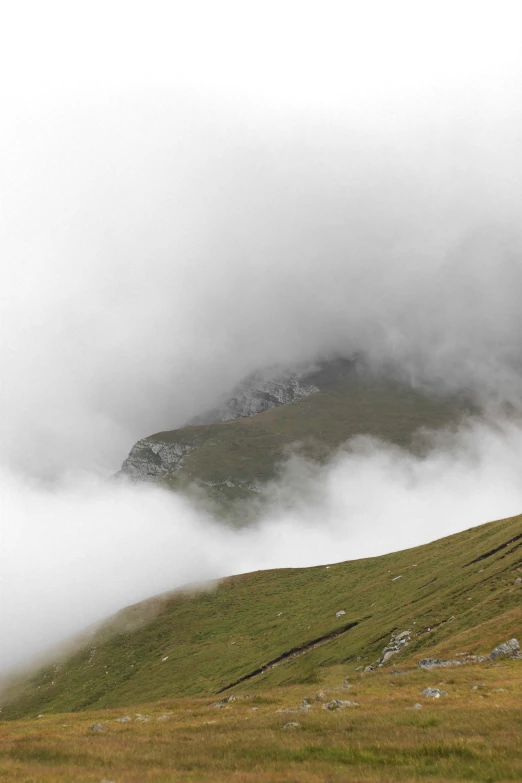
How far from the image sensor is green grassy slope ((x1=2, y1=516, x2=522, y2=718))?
2623 inches

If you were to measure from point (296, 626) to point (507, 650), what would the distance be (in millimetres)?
72839

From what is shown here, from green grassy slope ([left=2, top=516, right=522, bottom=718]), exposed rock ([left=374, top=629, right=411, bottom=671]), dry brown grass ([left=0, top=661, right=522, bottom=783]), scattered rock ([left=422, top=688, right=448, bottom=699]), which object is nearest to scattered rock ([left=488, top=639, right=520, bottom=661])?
green grassy slope ([left=2, top=516, right=522, bottom=718])

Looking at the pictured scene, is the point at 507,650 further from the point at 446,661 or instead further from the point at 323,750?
the point at 323,750

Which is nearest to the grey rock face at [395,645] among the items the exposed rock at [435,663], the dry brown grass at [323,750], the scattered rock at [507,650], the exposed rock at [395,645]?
the exposed rock at [395,645]

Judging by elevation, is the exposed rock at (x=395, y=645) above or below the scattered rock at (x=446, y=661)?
below

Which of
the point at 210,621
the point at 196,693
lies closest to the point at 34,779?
the point at 196,693

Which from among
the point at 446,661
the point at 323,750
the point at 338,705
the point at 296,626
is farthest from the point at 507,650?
the point at 296,626

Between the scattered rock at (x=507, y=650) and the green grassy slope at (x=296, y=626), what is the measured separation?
6.95 ft

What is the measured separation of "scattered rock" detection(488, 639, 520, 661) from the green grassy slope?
212 cm

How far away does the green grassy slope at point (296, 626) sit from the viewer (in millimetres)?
66625

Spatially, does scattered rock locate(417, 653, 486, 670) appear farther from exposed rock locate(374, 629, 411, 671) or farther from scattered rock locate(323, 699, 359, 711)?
scattered rock locate(323, 699, 359, 711)

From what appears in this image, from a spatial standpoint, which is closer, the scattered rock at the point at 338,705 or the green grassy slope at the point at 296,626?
the scattered rock at the point at 338,705

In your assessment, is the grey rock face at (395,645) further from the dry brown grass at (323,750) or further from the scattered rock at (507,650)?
the dry brown grass at (323,750)

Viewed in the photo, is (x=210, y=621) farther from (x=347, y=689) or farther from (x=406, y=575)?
(x=347, y=689)
